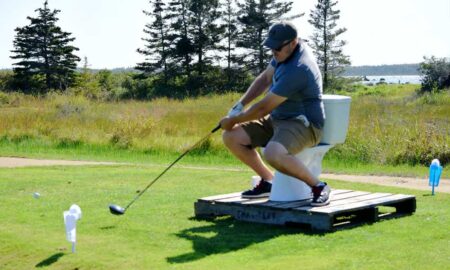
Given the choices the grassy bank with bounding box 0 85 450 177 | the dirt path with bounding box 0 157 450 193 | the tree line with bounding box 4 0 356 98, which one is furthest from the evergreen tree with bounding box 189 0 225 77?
the dirt path with bounding box 0 157 450 193

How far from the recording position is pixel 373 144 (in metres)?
15.1

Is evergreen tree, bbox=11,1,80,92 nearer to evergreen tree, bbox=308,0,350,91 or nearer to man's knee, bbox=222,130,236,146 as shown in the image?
evergreen tree, bbox=308,0,350,91

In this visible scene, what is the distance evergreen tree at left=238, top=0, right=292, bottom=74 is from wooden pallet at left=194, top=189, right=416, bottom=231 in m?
49.1

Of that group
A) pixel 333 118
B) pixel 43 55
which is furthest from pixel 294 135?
pixel 43 55

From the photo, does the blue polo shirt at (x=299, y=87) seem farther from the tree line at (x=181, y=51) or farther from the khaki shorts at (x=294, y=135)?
the tree line at (x=181, y=51)

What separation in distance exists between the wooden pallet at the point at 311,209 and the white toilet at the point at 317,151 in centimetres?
12

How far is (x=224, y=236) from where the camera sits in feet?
21.0

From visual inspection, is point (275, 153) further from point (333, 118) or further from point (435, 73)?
point (435, 73)

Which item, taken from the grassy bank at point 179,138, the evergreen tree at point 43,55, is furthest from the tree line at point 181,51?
the grassy bank at point 179,138

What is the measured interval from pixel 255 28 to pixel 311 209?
50.5 m

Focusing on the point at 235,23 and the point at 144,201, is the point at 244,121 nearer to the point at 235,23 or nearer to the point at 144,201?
A: the point at 144,201

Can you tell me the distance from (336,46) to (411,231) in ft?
183

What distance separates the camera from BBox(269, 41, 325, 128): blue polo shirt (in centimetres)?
668

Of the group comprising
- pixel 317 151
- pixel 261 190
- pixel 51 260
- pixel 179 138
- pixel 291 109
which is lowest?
pixel 51 260
